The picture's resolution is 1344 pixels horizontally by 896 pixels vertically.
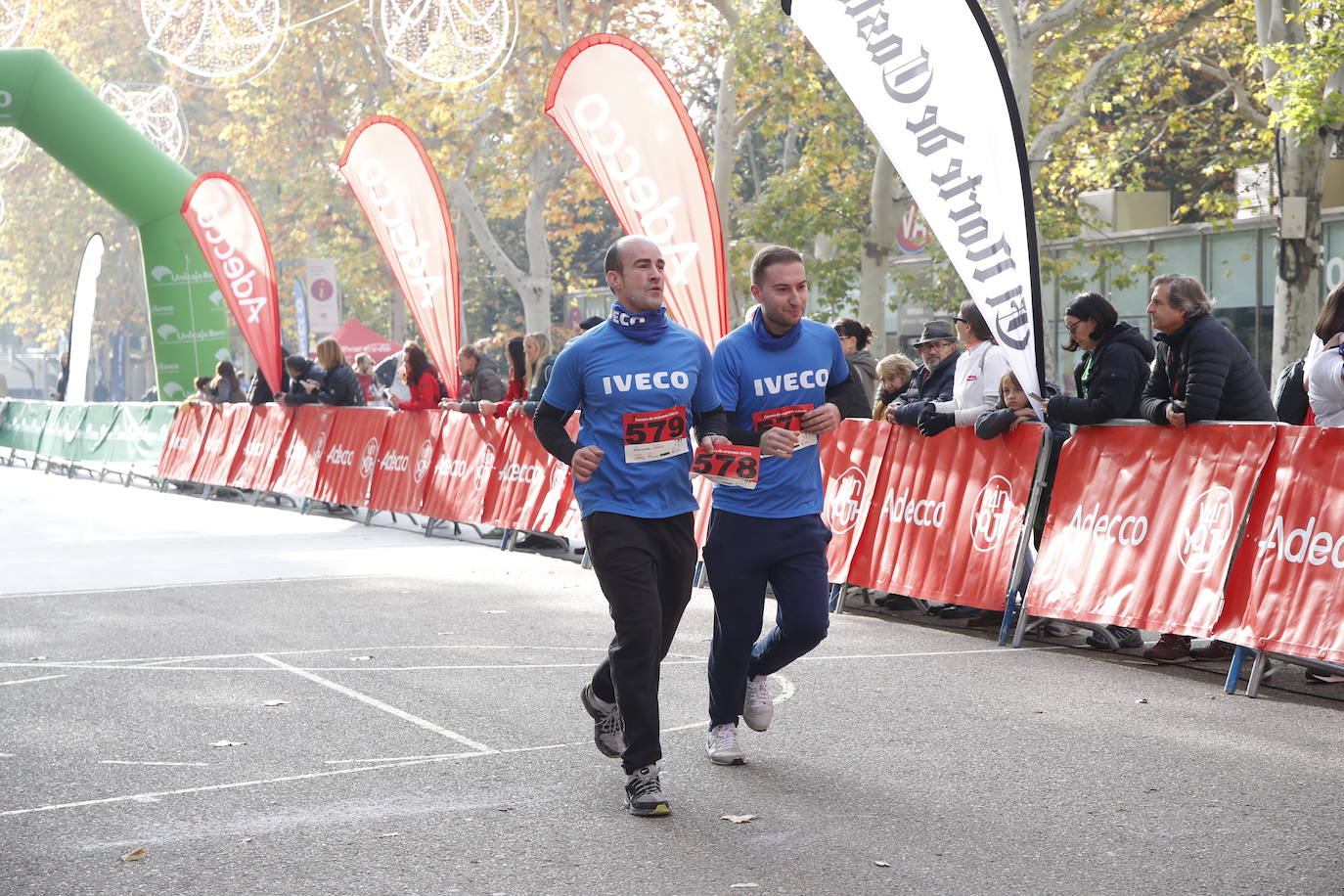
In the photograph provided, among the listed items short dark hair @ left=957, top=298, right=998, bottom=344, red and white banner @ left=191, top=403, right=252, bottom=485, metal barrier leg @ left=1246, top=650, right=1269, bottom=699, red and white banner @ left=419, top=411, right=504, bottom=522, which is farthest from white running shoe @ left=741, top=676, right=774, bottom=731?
red and white banner @ left=191, top=403, right=252, bottom=485

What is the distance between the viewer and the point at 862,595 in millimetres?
11320

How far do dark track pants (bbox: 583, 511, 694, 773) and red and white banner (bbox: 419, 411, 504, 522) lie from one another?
9441mm

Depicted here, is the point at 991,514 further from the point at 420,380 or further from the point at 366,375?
the point at 366,375

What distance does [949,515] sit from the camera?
10.1 meters

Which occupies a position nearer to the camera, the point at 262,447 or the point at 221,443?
the point at 262,447

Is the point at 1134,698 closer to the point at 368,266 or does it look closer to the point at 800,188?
the point at 800,188

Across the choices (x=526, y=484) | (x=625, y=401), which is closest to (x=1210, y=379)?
(x=625, y=401)

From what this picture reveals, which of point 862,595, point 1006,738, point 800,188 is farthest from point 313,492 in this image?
point 1006,738

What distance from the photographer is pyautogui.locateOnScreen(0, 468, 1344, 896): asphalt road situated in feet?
16.1

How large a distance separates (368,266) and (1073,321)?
41959mm

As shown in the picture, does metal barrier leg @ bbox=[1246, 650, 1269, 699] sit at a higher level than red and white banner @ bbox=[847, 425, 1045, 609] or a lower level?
lower

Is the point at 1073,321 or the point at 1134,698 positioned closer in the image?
the point at 1134,698

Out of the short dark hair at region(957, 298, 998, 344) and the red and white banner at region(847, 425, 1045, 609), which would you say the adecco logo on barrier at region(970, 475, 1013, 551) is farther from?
the short dark hair at region(957, 298, 998, 344)

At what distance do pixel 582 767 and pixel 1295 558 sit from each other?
3.61m
